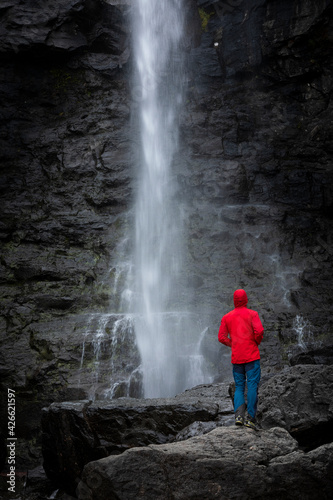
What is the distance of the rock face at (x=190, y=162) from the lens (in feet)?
47.5

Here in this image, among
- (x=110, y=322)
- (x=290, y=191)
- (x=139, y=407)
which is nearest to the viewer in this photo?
(x=139, y=407)

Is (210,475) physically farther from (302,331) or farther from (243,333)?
(302,331)

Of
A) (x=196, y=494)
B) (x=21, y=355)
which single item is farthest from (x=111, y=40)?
(x=196, y=494)

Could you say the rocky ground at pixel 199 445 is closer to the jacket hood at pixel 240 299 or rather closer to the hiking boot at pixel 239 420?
the hiking boot at pixel 239 420

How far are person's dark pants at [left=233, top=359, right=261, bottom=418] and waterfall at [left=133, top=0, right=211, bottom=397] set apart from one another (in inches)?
244

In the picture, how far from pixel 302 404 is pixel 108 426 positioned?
2844 mm

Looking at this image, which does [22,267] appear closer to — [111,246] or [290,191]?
[111,246]

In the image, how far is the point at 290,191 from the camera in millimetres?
16875

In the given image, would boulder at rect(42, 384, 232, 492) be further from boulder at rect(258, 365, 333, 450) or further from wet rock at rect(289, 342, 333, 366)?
wet rock at rect(289, 342, 333, 366)

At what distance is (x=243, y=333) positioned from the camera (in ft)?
17.1

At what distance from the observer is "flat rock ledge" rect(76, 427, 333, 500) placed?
12.7 feet

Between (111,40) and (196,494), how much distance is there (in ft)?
61.3

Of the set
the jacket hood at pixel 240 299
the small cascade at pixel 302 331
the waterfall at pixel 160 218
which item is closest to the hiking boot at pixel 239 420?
the jacket hood at pixel 240 299

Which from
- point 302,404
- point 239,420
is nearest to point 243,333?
point 239,420
